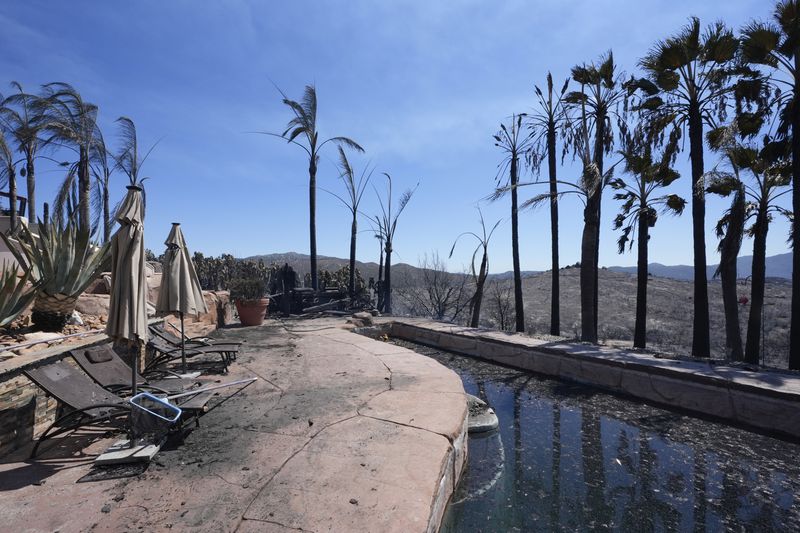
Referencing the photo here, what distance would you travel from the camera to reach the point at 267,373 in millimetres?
5965

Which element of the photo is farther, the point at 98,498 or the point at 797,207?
the point at 797,207

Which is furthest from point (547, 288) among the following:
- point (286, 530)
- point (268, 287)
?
point (286, 530)

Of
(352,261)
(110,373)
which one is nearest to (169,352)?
(110,373)

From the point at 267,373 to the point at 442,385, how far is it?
2.52 metres

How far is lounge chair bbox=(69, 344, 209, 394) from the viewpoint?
14.1ft

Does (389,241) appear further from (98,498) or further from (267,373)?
(98,498)

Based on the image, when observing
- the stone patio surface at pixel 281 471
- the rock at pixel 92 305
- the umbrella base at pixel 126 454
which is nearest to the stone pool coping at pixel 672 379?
the stone patio surface at pixel 281 471

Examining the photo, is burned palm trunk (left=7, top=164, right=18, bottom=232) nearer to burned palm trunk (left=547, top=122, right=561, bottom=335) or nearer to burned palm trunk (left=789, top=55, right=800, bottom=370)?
burned palm trunk (left=547, top=122, right=561, bottom=335)

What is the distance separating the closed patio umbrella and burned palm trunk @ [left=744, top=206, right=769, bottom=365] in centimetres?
1243

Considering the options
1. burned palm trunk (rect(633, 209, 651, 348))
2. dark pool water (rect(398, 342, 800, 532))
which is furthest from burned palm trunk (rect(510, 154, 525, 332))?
dark pool water (rect(398, 342, 800, 532))

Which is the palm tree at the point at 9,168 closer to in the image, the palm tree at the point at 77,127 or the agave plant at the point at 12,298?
the palm tree at the point at 77,127

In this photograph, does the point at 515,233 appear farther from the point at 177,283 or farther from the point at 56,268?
the point at 56,268

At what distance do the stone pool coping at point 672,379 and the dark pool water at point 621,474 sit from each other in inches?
12.1

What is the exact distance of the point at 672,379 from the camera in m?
6.33
